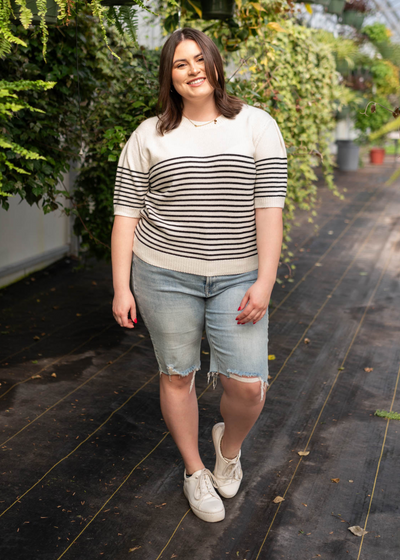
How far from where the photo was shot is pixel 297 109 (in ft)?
12.2

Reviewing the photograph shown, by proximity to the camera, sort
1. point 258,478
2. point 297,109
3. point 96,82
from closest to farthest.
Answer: point 258,478 → point 96,82 → point 297,109

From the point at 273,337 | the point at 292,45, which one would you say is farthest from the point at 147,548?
the point at 292,45

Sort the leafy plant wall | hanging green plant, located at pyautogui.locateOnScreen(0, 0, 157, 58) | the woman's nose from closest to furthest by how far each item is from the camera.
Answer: hanging green plant, located at pyautogui.locateOnScreen(0, 0, 157, 58)
the woman's nose
the leafy plant wall

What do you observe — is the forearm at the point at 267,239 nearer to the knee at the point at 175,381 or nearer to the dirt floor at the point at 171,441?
the knee at the point at 175,381

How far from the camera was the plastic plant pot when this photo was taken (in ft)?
38.6

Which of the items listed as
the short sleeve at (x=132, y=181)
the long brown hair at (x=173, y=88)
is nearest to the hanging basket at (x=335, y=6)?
the long brown hair at (x=173, y=88)

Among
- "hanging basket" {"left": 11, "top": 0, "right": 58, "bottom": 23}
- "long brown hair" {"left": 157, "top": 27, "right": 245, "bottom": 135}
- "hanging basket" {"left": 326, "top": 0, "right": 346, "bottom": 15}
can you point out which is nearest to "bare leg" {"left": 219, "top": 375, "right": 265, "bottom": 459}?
"long brown hair" {"left": 157, "top": 27, "right": 245, "bottom": 135}

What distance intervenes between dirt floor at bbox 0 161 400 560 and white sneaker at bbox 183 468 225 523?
34 millimetres

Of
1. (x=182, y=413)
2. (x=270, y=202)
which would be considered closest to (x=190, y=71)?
(x=270, y=202)

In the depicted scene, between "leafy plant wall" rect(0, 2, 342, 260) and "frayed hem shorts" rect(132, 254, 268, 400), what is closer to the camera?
"frayed hem shorts" rect(132, 254, 268, 400)

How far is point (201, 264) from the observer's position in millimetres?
1622

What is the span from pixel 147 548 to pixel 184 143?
3.93ft

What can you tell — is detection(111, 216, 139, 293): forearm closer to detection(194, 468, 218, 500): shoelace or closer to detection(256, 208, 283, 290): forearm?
detection(256, 208, 283, 290): forearm

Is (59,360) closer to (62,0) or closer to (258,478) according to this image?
(258,478)
